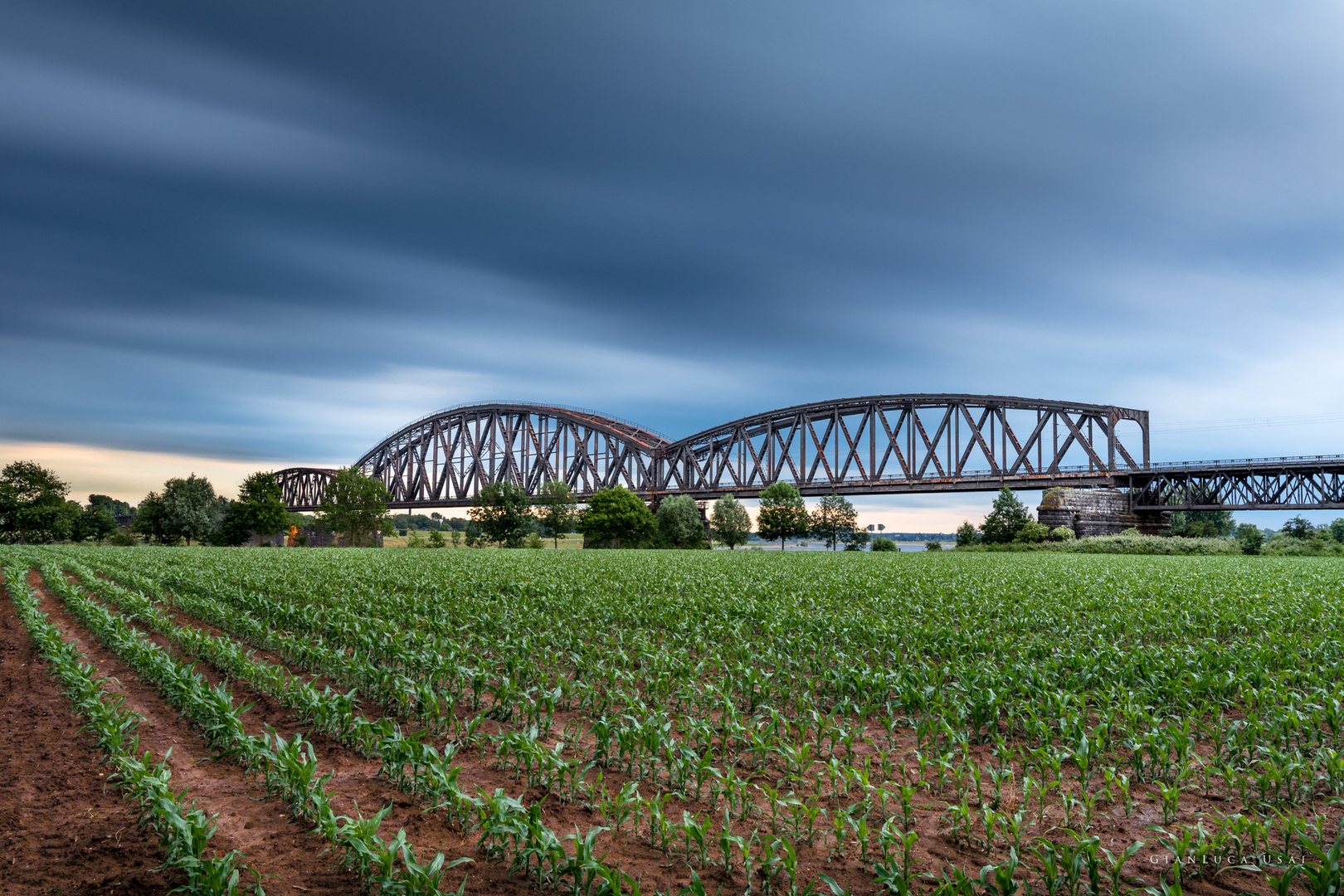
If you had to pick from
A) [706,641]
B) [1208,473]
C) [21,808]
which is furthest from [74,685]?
[1208,473]

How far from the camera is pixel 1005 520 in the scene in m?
87.2

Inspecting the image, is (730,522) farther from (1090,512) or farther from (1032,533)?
(1090,512)

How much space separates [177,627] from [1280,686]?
23722 millimetres

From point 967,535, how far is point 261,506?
101m

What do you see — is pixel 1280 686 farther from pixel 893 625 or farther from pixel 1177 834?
pixel 893 625

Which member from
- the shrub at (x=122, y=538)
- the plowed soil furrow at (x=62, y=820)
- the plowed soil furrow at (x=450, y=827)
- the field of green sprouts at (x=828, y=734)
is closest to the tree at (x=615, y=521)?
the shrub at (x=122, y=538)

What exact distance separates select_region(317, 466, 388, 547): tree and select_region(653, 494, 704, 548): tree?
47497mm

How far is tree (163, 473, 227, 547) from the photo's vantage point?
98.3 meters

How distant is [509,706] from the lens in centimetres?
1093

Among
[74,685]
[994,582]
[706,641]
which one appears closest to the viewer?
[74,685]

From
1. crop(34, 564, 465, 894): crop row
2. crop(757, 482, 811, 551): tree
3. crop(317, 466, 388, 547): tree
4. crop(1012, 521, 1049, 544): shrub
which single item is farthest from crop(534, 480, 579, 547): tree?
crop(34, 564, 465, 894): crop row

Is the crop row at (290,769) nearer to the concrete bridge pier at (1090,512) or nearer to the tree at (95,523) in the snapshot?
the concrete bridge pier at (1090,512)

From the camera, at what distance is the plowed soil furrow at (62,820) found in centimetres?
613

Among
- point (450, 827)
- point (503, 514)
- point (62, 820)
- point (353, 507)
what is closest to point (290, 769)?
point (450, 827)
